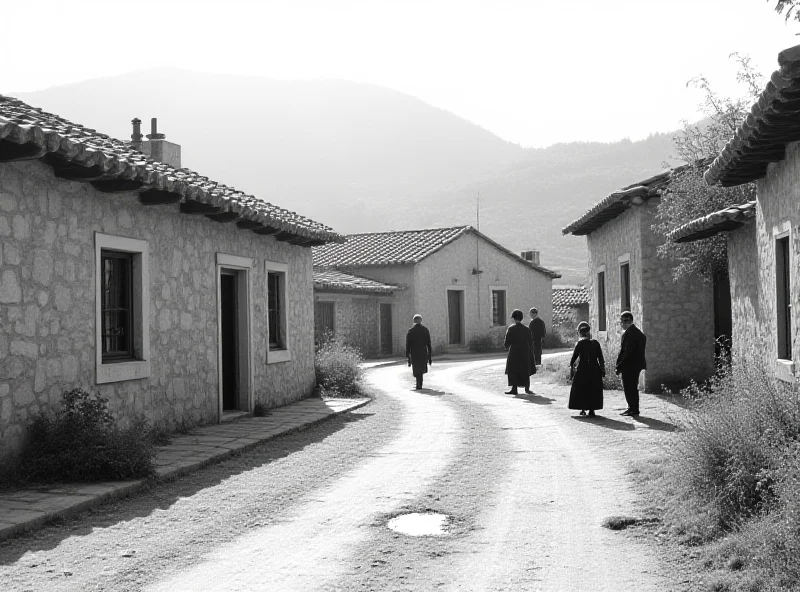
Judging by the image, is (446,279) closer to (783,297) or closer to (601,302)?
(601,302)

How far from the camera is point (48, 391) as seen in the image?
25.7ft

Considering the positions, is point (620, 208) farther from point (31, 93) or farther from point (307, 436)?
point (31, 93)

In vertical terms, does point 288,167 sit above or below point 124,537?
above

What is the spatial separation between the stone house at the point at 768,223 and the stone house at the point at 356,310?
598 inches

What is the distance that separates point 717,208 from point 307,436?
753 cm

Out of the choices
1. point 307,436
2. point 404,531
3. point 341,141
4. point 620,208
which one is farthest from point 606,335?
point 341,141

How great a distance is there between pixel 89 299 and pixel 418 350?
9597 millimetres

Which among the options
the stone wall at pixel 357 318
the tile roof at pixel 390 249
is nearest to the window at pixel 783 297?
the stone wall at pixel 357 318

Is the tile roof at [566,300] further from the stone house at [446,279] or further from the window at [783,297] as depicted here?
the window at [783,297]

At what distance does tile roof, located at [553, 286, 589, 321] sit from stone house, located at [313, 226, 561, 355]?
12.8 feet

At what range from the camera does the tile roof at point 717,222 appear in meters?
10.6

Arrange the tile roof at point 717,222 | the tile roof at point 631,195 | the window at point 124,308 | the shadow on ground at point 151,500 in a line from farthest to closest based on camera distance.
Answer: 1. the tile roof at point 631,195
2. the tile roof at point 717,222
3. the window at point 124,308
4. the shadow on ground at point 151,500

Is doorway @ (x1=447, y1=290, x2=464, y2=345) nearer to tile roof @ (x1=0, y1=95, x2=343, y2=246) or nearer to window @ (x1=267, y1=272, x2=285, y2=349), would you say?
window @ (x1=267, y1=272, x2=285, y2=349)

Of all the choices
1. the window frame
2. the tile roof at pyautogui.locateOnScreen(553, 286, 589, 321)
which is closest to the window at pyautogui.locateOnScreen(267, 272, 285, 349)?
the window frame
